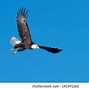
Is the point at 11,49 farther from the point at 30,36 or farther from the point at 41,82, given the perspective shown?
the point at 41,82

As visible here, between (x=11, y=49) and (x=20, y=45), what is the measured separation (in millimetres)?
173

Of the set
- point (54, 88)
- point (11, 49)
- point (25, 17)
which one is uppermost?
point (25, 17)

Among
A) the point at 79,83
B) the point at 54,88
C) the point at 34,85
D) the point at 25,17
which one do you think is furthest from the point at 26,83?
the point at 25,17

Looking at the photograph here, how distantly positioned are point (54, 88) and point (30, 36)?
3.69 feet

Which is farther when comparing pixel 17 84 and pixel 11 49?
pixel 11 49

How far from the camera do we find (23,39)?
5547mm

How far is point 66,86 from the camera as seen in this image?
4828mm

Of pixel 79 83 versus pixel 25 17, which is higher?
pixel 25 17

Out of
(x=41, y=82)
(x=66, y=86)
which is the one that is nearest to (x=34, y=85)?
(x=41, y=82)

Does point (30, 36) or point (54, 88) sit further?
point (30, 36)

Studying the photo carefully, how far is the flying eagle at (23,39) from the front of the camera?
5.45 metres

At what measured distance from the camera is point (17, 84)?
4879 mm

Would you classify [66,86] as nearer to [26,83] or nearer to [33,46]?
[26,83]

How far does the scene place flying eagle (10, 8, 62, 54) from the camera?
5.45 metres
